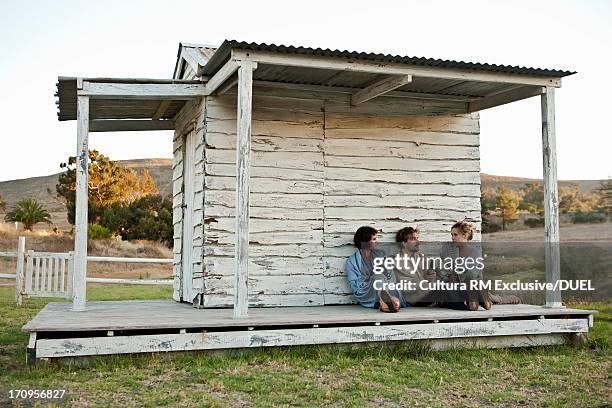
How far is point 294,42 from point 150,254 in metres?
23.6

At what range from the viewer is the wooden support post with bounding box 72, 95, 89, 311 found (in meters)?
7.93

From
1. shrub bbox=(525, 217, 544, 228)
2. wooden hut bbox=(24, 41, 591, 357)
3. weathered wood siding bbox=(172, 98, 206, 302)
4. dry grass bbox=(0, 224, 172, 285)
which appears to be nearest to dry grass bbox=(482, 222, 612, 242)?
shrub bbox=(525, 217, 544, 228)

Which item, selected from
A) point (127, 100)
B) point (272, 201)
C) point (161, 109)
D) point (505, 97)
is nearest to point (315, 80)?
point (272, 201)

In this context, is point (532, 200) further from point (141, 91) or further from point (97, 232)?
point (141, 91)

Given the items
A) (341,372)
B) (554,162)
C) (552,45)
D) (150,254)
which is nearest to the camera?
(341,372)

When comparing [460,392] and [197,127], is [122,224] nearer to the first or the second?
[197,127]

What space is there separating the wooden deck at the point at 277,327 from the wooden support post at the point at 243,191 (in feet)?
0.93

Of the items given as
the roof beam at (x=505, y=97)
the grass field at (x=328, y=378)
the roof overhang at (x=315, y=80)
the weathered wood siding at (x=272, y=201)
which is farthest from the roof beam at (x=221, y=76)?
the roof beam at (x=505, y=97)

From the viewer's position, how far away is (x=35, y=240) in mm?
32219

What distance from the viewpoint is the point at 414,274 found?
9.09 meters

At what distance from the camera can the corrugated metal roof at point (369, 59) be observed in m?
7.39

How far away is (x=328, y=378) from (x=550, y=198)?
411 centimetres

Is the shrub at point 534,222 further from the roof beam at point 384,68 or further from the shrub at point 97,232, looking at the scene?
the roof beam at point 384,68

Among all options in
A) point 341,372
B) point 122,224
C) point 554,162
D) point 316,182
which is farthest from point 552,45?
point 122,224
